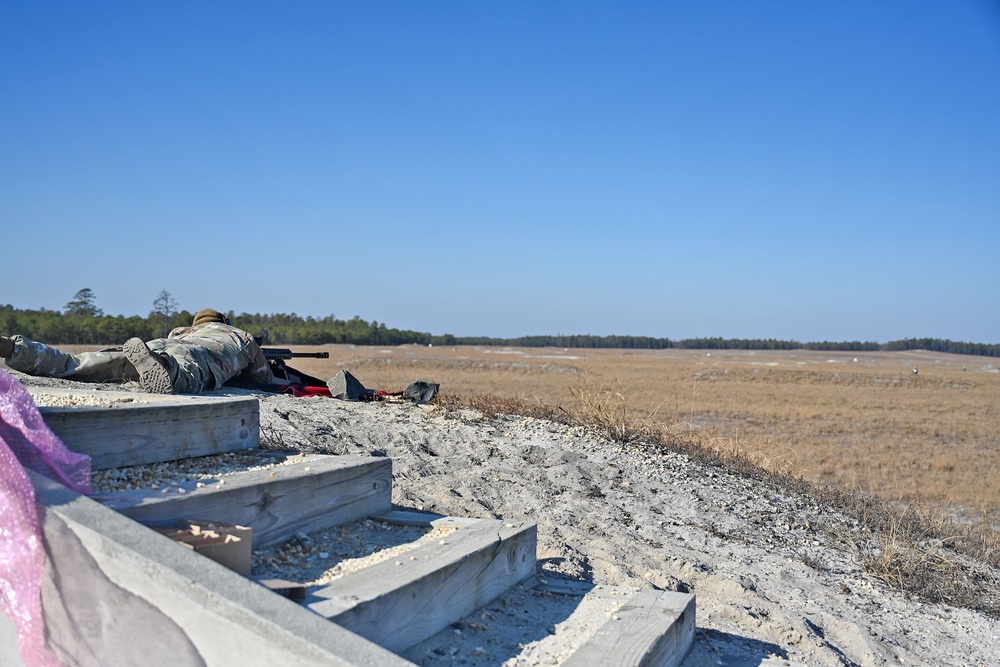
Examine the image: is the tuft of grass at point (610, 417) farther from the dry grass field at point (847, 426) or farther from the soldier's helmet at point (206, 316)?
the soldier's helmet at point (206, 316)

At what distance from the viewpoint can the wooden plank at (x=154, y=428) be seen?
8.74ft

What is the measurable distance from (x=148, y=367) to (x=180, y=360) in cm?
45

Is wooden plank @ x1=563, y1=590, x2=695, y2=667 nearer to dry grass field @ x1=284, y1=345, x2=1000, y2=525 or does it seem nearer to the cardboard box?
the cardboard box

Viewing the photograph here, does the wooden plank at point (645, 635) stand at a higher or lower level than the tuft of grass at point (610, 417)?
lower

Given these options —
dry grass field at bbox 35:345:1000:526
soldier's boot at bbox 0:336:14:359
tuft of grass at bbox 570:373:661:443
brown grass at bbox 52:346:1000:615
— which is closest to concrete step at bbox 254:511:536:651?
brown grass at bbox 52:346:1000:615

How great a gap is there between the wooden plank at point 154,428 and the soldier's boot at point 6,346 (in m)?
3.06

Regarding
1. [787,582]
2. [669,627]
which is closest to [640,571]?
[787,582]

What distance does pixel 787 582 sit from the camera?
171 inches

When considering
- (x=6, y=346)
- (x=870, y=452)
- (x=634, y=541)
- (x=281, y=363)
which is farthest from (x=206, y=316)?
(x=870, y=452)

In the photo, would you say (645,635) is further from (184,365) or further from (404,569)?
(184,365)

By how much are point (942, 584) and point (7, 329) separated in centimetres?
1815

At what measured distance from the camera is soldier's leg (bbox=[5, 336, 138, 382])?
5.99m

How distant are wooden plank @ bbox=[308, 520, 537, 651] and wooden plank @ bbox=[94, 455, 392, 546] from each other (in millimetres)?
426

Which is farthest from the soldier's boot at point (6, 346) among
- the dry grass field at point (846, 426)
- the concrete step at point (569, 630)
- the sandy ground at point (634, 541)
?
the concrete step at point (569, 630)
